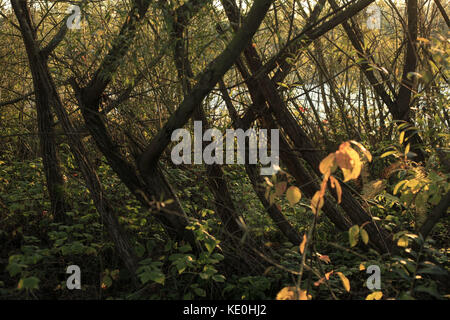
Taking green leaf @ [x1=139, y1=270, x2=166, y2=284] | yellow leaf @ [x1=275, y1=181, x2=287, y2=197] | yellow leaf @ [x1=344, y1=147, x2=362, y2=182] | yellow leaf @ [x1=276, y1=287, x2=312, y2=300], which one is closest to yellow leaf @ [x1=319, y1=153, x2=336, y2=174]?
yellow leaf @ [x1=344, y1=147, x2=362, y2=182]

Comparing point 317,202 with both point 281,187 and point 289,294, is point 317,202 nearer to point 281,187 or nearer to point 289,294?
point 281,187

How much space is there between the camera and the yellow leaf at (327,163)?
145 cm

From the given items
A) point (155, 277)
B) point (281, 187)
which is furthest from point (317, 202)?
point (155, 277)

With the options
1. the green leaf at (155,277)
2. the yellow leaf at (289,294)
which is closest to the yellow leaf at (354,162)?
the yellow leaf at (289,294)

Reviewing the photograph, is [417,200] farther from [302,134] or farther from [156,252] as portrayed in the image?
[156,252]

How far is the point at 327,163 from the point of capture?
4.78ft

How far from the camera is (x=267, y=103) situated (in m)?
2.64

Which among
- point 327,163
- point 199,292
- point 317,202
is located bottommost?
point 199,292

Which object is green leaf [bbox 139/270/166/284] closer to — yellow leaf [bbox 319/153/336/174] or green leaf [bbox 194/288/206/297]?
green leaf [bbox 194/288/206/297]

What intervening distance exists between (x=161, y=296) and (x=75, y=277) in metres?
0.43

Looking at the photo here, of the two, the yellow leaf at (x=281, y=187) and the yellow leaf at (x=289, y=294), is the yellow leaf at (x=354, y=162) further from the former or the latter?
the yellow leaf at (x=289, y=294)
